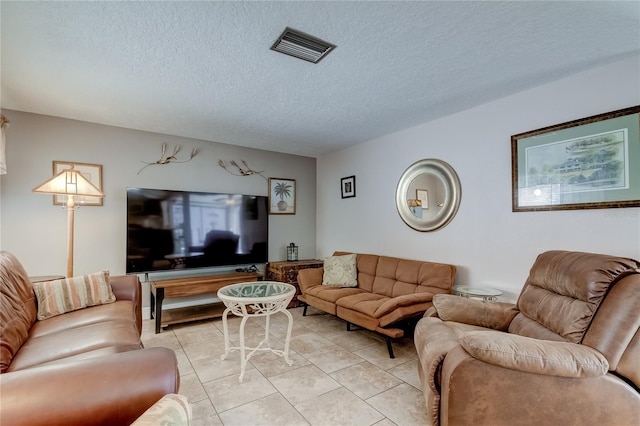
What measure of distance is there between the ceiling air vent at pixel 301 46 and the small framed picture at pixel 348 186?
243 cm

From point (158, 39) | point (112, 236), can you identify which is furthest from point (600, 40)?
point (112, 236)

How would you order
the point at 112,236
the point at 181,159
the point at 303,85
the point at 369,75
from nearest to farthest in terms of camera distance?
the point at 369,75, the point at 303,85, the point at 112,236, the point at 181,159

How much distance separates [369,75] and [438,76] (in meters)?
0.54

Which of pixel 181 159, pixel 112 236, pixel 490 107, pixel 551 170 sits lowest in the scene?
pixel 112 236

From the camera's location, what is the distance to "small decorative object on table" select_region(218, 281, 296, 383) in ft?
7.43

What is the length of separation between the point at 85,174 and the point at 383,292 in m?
3.61

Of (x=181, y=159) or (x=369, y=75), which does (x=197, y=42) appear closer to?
(x=369, y=75)

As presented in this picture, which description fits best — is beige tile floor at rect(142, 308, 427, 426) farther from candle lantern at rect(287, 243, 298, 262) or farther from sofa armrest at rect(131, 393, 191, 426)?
candle lantern at rect(287, 243, 298, 262)

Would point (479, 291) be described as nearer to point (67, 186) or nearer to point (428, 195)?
point (428, 195)

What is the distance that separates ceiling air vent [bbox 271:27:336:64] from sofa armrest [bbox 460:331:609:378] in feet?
6.23

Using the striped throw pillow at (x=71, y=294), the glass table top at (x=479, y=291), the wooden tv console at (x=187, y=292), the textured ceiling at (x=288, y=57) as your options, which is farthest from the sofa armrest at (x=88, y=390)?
the wooden tv console at (x=187, y=292)

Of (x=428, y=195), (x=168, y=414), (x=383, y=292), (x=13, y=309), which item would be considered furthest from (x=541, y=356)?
(x=13, y=309)

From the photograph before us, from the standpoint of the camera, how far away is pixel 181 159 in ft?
12.8

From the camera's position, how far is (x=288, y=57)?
2.05 metres
